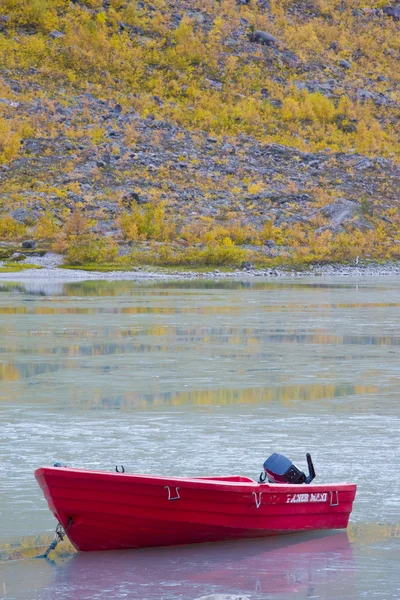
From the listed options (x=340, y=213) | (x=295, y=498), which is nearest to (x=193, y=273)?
(x=340, y=213)

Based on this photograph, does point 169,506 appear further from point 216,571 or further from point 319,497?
point 319,497

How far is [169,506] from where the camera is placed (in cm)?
1012

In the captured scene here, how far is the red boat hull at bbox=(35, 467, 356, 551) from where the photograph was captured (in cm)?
998

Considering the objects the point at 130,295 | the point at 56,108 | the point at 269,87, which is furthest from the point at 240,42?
the point at 130,295

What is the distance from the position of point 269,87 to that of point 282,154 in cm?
1745

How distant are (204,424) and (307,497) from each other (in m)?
5.45

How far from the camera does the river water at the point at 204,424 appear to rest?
9766 millimetres

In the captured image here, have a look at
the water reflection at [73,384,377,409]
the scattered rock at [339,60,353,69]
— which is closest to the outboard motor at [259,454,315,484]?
the water reflection at [73,384,377,409]

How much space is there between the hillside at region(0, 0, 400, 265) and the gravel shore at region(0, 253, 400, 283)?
1.72 m

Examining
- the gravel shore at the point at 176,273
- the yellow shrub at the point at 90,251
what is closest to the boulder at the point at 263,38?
the gravel shore at the point at 176,273

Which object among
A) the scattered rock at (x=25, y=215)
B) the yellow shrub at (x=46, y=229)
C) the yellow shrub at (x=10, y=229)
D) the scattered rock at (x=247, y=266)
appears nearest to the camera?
the scattered rock at (x=247, y=266)

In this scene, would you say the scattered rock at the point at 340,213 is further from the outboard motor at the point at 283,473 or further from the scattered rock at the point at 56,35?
the outboard motor at the point at 283,473

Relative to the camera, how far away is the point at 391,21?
143 meters

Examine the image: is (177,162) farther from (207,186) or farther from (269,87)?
(269,87)
